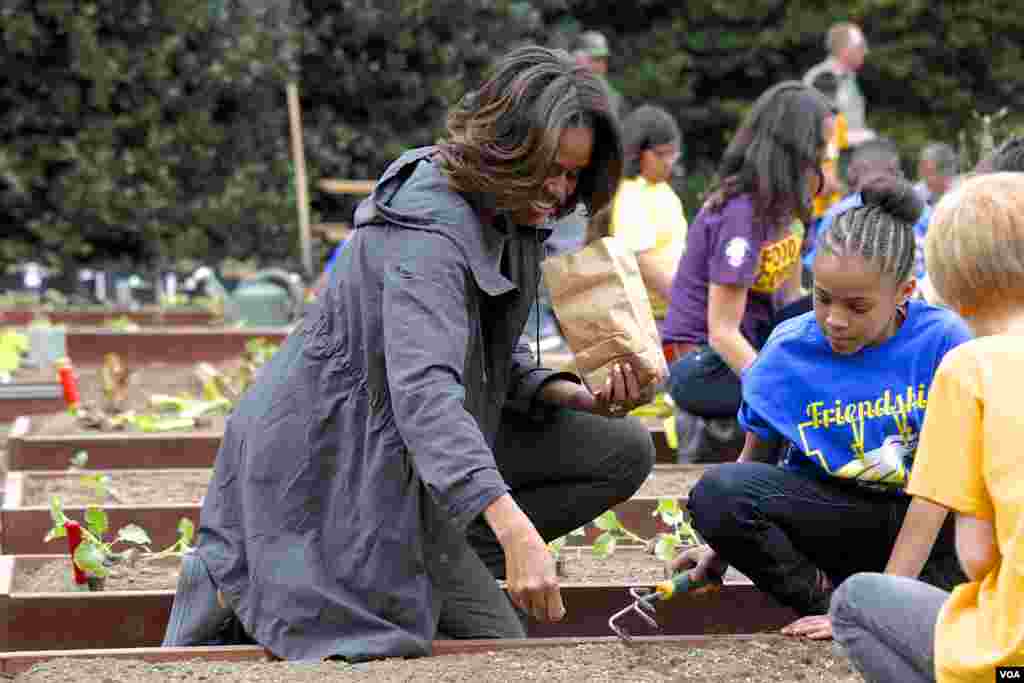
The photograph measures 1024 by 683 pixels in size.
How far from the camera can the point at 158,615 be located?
4121 millimetres

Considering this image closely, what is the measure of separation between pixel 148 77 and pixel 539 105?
29.0 ft

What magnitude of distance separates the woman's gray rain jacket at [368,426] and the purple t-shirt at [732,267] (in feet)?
5.18

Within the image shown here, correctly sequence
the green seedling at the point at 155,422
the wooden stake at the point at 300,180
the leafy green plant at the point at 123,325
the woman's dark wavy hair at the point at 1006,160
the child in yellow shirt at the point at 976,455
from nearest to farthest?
the child in yellow shirt at the point at 976,455 → the woman's dark wavy hair at the point at 1006,160 → the green seedling at the point at 155,422 → the leafy green plant at the point at 123,325 → the wooden stake at the point at 300,180

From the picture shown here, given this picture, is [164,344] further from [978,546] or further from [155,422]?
[978,546]

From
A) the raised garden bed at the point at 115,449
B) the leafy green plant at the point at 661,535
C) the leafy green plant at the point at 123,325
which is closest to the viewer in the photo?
the leafy green plant at the point at 661,535

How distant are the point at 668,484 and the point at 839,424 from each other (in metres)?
1.70

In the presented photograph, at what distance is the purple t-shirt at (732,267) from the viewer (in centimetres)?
515

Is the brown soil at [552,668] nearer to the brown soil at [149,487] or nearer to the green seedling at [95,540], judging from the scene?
the green seedling at [95,540]

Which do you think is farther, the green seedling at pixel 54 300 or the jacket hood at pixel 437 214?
the green seedling at pixel 54 300

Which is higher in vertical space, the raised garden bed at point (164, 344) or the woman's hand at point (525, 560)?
the woman's hand at point (525, 560)

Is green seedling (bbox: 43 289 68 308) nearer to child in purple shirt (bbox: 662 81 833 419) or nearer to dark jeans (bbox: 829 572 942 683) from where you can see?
child in purple shirt (bbox: 662 81 833 419)

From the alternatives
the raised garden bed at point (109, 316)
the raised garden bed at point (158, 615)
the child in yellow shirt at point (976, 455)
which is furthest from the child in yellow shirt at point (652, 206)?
the child in yellow shirt at point (976, 455)

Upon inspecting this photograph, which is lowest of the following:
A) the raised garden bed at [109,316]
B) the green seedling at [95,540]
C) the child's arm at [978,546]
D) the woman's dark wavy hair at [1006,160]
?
the raised garden bed at [109,316]

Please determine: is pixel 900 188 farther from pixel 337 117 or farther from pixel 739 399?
pixel 337 117
